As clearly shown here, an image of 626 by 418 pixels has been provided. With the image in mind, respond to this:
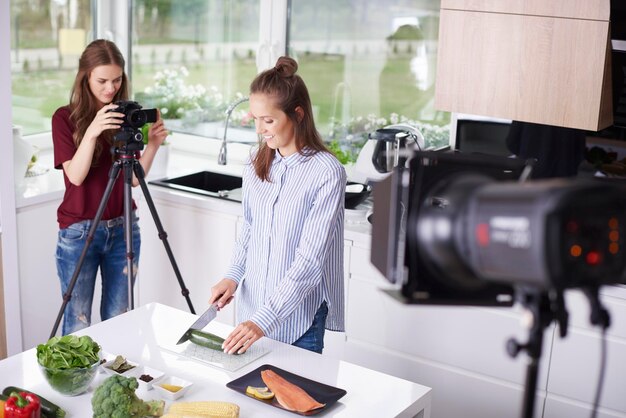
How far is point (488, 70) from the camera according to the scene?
10.0 ft

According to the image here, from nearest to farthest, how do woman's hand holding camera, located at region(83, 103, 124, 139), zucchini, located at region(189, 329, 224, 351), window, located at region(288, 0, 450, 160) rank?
zucchini, located at region(189, 329, 224, 351), woman's hand holding camera, located at region(83, 103, 124, 139), window, located at region(288, 0, 450, 160)

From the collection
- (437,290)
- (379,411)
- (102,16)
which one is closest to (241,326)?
(379,411)

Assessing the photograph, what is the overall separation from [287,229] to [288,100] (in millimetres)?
360

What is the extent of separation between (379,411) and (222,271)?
5.68 ft

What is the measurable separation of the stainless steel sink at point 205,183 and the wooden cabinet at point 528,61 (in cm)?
109

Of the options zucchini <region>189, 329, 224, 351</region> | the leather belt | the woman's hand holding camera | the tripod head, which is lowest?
zucchini <region>189, 329, 224, 351</region>

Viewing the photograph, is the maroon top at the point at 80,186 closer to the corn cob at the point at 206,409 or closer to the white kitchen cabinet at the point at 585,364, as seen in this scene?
the corn cob at the point at 206,409

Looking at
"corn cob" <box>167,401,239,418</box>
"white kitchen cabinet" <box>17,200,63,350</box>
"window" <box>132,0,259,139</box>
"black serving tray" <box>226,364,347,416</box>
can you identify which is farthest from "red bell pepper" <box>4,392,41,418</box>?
"window" <box>132,0,259,139</box>

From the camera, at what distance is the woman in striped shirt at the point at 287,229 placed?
223 cm

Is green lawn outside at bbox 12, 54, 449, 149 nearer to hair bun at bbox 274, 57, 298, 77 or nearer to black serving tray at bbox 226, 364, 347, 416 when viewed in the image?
hair bun at bbox 274, 57, 298, 77

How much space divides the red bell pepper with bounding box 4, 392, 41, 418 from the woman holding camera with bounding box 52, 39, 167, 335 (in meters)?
1.34

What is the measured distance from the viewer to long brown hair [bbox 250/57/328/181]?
2256 millimetres

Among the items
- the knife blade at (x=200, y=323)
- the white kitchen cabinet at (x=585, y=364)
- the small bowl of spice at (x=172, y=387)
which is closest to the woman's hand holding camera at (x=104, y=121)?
the knife blade at (x=200, y=323)

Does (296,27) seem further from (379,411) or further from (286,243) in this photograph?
(379,411)
